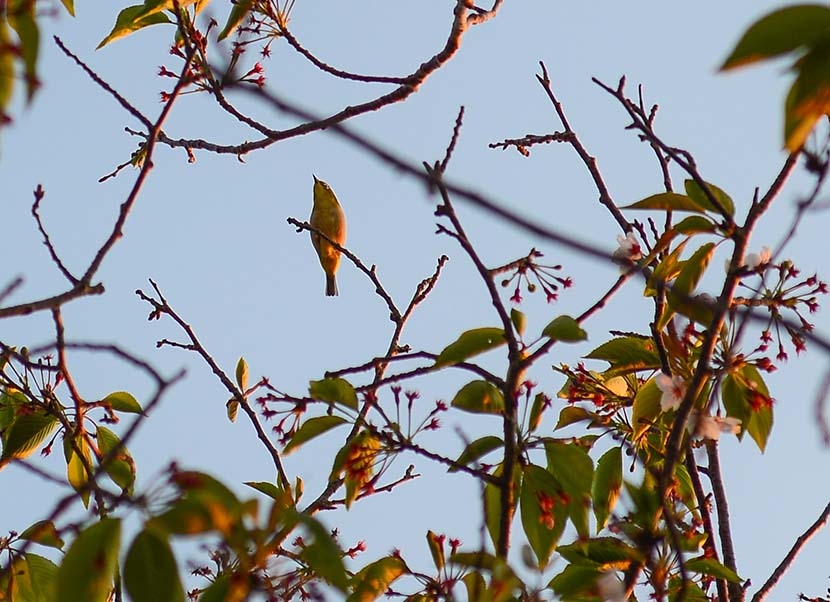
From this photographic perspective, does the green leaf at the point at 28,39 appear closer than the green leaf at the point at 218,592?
Yes

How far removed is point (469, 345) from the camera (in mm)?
2561

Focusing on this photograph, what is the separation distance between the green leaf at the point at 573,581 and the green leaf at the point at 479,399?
1.45 feet

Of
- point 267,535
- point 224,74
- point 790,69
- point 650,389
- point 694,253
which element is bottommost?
point 267,535

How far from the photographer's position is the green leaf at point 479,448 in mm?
2752

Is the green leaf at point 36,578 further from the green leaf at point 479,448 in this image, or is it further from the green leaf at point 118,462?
the green leaf at point 479,448

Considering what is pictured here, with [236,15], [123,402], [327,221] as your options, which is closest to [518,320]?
[123,402]

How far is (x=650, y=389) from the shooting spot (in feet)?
10.3

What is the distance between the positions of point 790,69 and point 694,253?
152 cm

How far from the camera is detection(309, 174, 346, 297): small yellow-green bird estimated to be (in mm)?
9859

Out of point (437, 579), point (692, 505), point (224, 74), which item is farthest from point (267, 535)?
point (692, 505)

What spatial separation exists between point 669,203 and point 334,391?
3.18ft

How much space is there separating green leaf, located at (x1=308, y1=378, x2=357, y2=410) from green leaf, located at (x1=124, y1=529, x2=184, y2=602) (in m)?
1.27

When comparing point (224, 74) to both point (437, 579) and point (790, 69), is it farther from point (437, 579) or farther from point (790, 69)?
point (437, 579)

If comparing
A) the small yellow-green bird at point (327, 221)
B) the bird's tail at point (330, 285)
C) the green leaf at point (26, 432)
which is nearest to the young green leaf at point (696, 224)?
the green leaf at point (26, 432)
